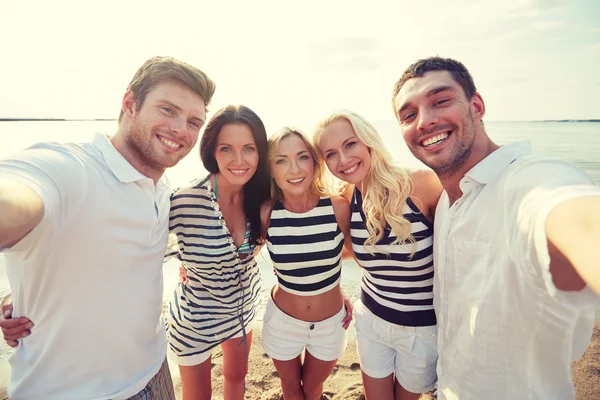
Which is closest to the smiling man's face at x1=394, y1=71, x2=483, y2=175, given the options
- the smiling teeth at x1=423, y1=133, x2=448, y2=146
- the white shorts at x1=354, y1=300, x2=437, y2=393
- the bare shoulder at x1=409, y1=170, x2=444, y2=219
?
the smiling teeth at x1=423, y1=133, x2=448, y2=146

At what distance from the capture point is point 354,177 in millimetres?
2934

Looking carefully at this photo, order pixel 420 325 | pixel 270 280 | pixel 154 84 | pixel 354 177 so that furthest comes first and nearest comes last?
pixel 270 280 → pixel 354 177 → pixel 420 325 → pixel 154 84

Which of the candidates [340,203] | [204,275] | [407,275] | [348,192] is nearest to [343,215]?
[340,203]

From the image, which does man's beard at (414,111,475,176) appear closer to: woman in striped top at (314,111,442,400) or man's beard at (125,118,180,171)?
woman in striped top at (314,111,442,400)

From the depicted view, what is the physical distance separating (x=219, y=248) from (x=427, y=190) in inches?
84.9

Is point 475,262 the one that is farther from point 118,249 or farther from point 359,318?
point 118,249

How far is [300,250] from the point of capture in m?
2.93

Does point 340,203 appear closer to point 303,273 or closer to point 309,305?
point 303,273

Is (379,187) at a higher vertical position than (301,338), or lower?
higher

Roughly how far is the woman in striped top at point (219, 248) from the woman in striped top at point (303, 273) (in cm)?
27

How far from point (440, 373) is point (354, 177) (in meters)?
1.83

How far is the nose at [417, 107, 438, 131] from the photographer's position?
2.02m

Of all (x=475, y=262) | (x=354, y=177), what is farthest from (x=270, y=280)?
(x=475, y=262)

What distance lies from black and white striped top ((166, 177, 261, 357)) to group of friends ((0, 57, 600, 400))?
20 mm
